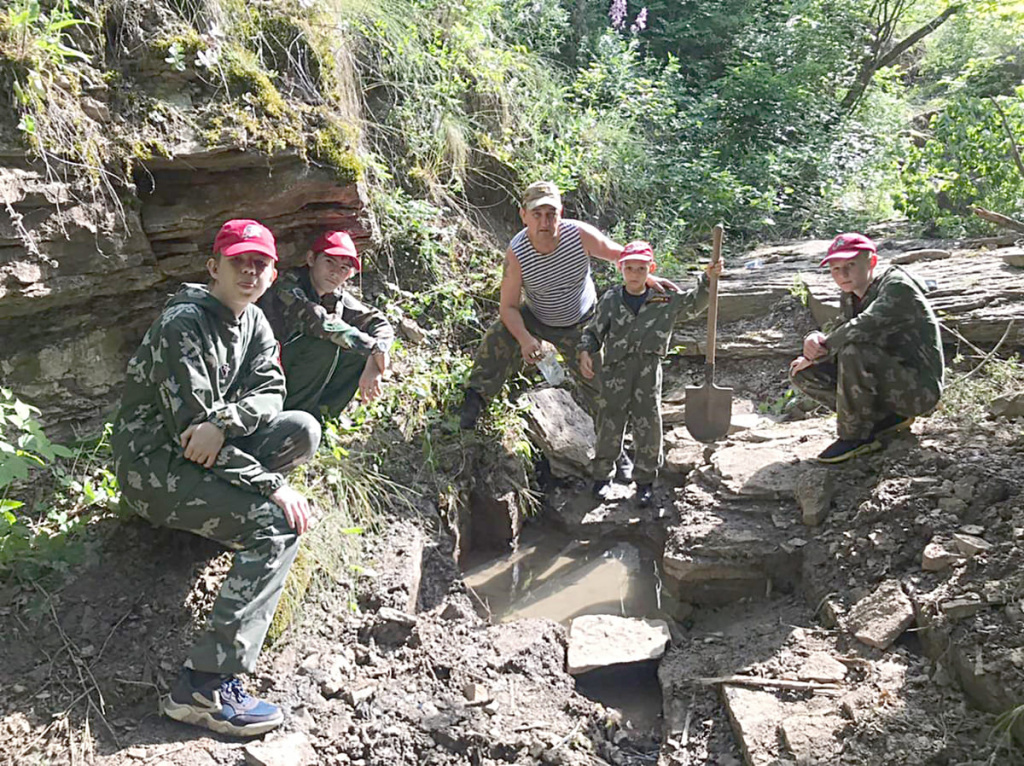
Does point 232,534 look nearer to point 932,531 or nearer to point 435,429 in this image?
point 435,429

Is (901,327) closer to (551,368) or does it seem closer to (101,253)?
(551,368)

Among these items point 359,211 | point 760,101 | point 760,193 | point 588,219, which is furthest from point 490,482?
point 760,101

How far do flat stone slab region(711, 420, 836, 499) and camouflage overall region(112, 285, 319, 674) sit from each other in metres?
2.74

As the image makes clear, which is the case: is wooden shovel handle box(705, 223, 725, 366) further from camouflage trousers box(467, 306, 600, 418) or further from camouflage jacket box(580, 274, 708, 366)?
camouflage trousers box(467, 306, 600, 418)

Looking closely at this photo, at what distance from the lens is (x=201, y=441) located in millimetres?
2783

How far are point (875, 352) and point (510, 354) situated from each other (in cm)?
223

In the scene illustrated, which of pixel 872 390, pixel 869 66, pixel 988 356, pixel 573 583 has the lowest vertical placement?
pixel 573 583

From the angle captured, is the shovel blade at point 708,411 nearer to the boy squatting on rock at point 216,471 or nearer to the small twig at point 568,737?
the small twig at point 568,737

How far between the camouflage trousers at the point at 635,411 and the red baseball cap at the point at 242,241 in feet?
8.45

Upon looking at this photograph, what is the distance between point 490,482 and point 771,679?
2239mm

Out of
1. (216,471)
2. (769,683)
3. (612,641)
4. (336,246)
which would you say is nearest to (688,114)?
(336,246)

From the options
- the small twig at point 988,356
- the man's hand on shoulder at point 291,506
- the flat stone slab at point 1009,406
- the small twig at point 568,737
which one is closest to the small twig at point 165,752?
the man's hand on shoulder at point 291,506

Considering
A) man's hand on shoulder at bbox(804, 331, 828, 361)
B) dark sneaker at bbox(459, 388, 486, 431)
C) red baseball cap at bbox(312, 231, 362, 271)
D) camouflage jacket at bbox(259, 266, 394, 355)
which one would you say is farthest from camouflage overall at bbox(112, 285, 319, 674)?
man's hand on shoulder at bbox(804, 331, 828, 361)

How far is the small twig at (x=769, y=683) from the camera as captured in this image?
122 inches
